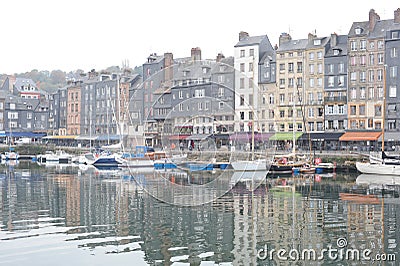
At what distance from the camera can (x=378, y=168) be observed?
160ft

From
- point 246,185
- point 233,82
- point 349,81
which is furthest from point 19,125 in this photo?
point 233,82

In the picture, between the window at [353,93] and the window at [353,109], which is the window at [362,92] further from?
the window at [353,109]

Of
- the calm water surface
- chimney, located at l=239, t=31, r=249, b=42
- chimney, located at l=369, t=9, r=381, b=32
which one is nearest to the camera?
the calm water surface

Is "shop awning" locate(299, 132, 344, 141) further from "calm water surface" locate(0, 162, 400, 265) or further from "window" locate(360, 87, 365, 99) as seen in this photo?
"calm water surface" locate(0, 162, 400, 265)

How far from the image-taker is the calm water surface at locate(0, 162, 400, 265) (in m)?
17.0

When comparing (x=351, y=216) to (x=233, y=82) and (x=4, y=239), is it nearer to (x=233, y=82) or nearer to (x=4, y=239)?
(x=233, y=82)

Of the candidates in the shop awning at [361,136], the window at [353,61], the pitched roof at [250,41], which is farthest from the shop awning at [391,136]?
the pitched roof at [250,41]

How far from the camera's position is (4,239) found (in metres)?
19.1

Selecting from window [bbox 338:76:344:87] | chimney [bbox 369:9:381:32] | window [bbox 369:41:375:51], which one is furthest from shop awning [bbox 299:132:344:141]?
chimney [bbox 369:9:381:32]

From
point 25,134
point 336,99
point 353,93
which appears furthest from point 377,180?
point 25,134
